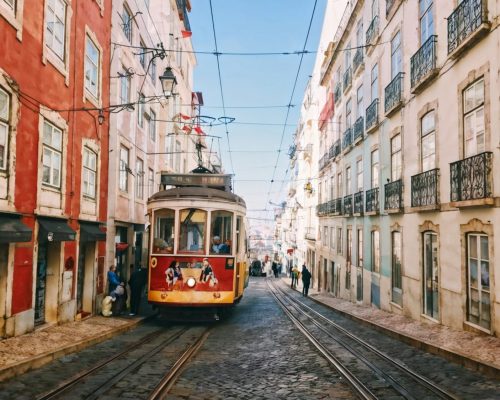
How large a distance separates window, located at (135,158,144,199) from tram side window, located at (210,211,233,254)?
7.36 metres

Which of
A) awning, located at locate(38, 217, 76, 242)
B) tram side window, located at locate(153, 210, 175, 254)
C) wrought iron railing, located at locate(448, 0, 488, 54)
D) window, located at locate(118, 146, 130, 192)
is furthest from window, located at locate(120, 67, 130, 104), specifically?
wrought iron railing, located at locate(448, 0, 488, 54)

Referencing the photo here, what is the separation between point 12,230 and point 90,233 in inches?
173

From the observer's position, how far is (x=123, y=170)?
16.7 meters

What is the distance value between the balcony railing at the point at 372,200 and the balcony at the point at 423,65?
192 inches

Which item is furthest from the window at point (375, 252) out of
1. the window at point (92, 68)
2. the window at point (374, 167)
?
the window at point (92, 68)

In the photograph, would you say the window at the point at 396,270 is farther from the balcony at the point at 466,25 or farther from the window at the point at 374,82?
the balcony at the point at 466,25

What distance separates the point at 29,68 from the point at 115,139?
5.82m

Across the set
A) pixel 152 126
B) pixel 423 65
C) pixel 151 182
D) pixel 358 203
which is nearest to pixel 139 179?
pixel 151 182

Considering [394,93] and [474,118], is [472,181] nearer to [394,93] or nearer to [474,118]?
[474,118]

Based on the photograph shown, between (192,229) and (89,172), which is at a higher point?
(89,172)

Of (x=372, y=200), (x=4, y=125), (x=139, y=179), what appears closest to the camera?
(x=4, y=125)

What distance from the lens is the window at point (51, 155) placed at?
10414 mm

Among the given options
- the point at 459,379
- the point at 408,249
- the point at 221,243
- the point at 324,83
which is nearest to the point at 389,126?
the point at 408,249

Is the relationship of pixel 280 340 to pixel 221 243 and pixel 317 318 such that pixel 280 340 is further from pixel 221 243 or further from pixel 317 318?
Result: pixel 317 318
